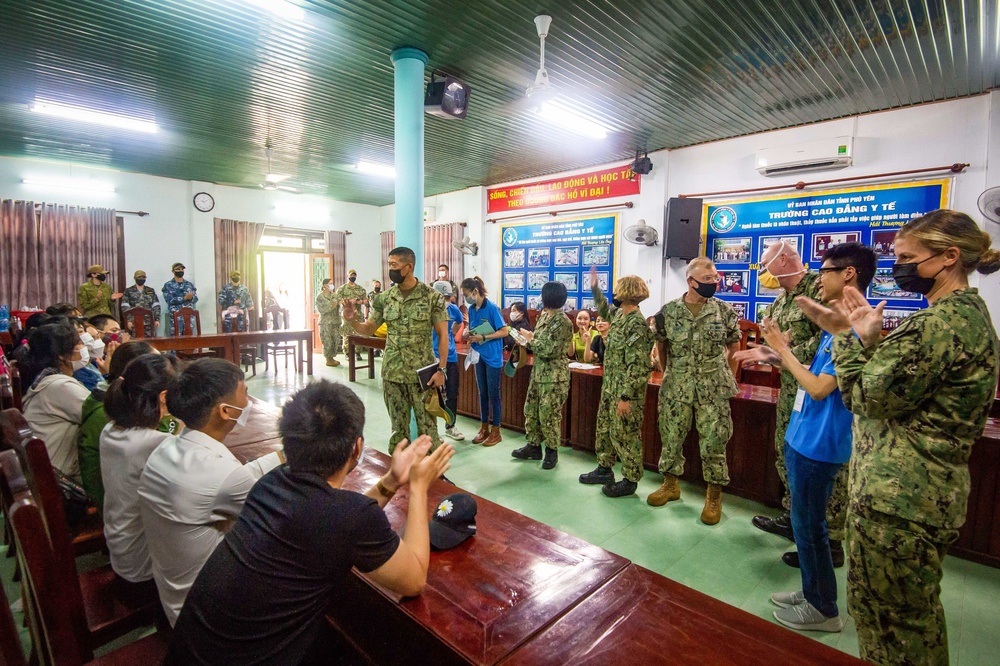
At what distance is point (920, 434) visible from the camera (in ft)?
4.25

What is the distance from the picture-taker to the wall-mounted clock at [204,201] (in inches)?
347

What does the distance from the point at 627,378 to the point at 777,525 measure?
47.0 inches

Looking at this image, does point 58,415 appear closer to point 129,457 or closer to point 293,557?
point 129,457

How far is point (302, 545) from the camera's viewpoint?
38.0 inches

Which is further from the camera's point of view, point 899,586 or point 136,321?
point 136,321

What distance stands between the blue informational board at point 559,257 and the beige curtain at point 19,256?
23.9 feet

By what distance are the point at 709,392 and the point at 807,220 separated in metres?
3.74

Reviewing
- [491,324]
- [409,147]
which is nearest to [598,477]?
[491,324]

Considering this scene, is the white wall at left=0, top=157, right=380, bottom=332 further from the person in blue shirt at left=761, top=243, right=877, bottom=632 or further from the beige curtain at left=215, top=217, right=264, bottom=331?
the person in blue shirt at left=761, top=243, right=877, bottom=632

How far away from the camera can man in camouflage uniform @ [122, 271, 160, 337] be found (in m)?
7.86

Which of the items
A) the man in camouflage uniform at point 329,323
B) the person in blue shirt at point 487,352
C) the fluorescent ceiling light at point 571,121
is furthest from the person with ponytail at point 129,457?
the man in camouflage uniform at point 329,323

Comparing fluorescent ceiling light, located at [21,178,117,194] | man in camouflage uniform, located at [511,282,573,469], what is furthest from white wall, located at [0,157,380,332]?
man in camouflage uniform, located at [511,282,573,469]

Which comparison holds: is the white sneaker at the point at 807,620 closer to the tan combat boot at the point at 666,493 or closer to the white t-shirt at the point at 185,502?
the tan combat boot at the point at 666,493

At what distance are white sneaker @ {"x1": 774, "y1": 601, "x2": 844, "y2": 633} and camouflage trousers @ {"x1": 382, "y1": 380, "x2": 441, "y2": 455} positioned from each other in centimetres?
218
